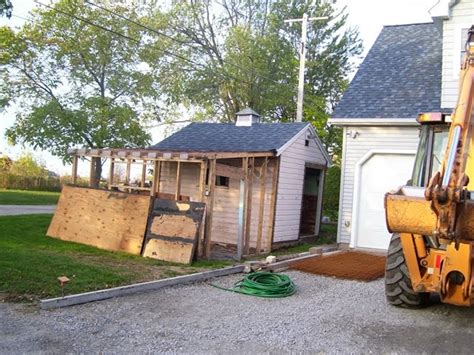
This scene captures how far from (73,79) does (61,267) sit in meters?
18.2

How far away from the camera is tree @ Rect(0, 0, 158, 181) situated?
22641 millimetres

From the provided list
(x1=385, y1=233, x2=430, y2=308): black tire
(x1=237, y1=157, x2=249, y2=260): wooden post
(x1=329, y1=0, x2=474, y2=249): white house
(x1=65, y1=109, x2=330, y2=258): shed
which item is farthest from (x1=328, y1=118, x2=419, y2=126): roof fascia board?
(x1=385, y1=233, x2=430, y2=308): black tire

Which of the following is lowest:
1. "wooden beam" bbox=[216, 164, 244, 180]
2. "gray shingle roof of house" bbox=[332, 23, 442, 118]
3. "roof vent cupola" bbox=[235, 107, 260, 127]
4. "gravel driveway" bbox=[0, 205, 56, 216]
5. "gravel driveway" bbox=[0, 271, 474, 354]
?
"gravel driveway" bbox=[0, 271, 474, 354]

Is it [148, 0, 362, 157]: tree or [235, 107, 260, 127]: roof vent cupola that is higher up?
[148, 0, 362, 157]: tree

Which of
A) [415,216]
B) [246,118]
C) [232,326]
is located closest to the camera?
[415,216]

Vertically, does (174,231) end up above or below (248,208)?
below

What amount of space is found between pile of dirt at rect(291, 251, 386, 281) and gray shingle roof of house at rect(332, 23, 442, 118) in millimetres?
3456

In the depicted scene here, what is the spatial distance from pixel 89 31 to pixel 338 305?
2042 cm

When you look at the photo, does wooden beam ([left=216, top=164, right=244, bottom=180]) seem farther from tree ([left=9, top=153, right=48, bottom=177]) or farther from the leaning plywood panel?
tree ([left=9, top=153, right=48, bottom=177])

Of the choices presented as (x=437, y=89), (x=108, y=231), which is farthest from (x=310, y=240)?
(x=108, y=231)

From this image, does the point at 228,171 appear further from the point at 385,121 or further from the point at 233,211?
the point at 385,121

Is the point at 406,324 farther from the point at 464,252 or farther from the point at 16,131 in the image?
the point at 16,131

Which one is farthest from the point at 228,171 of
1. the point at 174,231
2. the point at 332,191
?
the point at 332,191

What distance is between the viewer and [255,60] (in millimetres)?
29438
